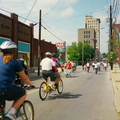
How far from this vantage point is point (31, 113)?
163 inches

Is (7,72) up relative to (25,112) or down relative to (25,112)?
up

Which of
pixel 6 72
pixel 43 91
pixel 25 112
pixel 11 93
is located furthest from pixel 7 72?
pixel 43 91

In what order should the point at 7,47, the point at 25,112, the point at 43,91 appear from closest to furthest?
the point at 7,47 < the point at 25,112 < the point at 43,91

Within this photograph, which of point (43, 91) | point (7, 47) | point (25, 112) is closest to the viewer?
point (7, 47)

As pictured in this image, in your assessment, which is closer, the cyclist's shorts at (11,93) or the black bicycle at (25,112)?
the cyclist's shorts at (11,93)

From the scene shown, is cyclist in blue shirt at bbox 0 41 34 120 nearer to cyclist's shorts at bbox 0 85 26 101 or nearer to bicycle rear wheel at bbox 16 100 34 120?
cyclist's shorts at bbox 0 85 26 101

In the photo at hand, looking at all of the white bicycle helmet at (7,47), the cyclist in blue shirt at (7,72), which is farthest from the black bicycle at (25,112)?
the white bicycle helmet at (7,47)

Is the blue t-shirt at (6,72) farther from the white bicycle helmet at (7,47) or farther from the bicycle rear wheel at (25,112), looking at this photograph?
the bicycle rear wheel at (25,112)

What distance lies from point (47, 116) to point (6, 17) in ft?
55.0

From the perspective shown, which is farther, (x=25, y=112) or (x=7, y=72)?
(x=25, y=112)

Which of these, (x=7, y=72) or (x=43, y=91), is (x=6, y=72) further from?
(x=43, y=91)

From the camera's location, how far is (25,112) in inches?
154

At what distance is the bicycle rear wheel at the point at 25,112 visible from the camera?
12.4 ft

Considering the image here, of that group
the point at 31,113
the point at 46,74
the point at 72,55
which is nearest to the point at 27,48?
the point at 46,74
